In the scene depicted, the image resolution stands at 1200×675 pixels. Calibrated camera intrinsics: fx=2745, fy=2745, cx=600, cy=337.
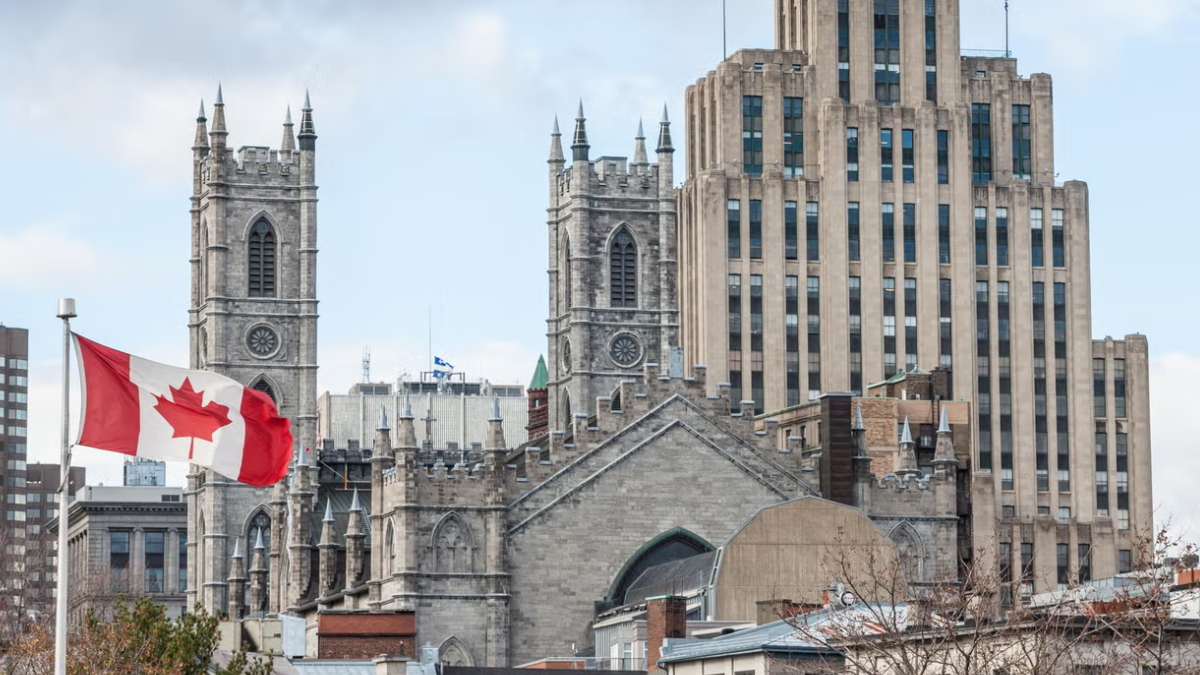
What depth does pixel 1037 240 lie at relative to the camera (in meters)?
176

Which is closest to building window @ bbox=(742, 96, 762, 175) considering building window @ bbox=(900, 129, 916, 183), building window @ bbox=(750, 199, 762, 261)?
building window @ bbox=(750, 199, 762, 261)

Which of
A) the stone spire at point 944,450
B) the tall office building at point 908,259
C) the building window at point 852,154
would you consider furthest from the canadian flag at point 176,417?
the building window at point 852,154

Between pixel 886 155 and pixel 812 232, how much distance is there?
23.3 ft

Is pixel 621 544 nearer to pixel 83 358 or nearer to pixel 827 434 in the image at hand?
pixel 827 434

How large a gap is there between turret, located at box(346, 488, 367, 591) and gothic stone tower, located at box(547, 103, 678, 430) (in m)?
49.3

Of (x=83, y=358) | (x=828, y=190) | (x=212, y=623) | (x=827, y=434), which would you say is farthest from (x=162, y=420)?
(x=828, y=190)

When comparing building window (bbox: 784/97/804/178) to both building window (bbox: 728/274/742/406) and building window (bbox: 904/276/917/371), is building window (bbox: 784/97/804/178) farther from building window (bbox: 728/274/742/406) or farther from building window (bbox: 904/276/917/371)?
building window (bbox: 904/276/917/371)

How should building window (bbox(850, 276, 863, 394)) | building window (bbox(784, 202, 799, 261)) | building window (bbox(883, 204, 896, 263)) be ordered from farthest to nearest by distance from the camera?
building window (bbox(883, 204, 896, 263)) → building window (bbox(784, 202, 799, 261)) → building window (bbox(850, 276, 863, 394))

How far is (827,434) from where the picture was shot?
349ft

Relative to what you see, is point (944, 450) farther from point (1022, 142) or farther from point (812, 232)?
point (1022, 142)

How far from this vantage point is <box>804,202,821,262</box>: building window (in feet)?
569

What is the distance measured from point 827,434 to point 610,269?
189 feet

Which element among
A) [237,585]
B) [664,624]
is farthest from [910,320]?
[664,624]

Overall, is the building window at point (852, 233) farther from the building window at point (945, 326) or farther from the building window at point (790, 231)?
the building window at point (945, 326)
